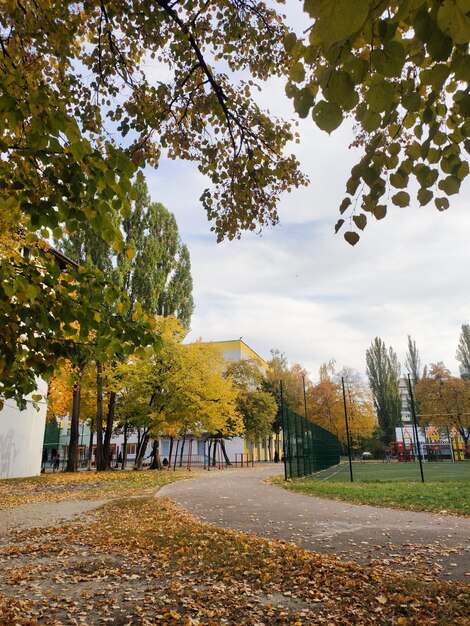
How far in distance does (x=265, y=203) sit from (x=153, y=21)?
257 centimetres

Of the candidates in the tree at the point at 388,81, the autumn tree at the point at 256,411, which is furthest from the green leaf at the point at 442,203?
the autumn tree at the point at 256,411

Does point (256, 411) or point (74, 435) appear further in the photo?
point (256, 411)

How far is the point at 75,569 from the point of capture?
193 inches

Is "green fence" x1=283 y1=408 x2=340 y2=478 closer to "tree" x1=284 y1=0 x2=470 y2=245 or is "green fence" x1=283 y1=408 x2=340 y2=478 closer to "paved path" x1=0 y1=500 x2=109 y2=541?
"paved path" x1=0 y1=500 x2=109 y2=541

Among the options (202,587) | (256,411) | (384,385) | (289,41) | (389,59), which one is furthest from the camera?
Answer: (384,385)

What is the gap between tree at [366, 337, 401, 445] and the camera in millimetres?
52747

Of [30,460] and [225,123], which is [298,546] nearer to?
[225,123]

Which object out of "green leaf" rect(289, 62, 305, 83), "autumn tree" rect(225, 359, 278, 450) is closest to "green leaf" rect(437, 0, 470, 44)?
"green leaf" rect(289, 62, 305, 83)

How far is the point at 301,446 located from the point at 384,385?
135 feet

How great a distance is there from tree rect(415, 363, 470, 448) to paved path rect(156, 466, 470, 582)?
32.3 metres

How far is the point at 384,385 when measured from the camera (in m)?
55.7

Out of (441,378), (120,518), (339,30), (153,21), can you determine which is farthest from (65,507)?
(441,378)

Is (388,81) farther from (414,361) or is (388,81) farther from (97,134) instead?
(414,361)

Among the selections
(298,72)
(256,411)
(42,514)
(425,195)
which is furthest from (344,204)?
(256,411)
